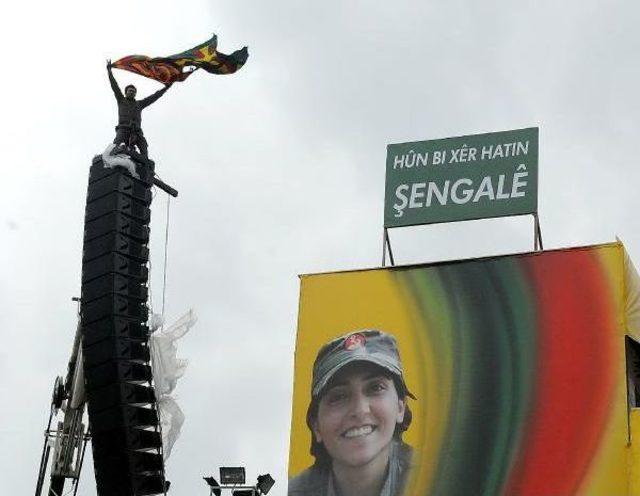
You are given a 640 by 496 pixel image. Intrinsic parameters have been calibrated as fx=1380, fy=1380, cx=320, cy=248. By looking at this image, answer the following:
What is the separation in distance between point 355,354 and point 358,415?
1.56m

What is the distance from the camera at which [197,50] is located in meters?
26.6

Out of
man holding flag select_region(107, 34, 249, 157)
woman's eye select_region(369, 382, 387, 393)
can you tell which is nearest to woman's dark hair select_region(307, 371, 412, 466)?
woman's eye select_region(369, 382, 387, 393)

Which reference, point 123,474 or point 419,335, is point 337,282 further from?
Result: point 123,474

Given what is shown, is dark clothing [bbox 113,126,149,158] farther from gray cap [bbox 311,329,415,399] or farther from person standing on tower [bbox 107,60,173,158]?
gray cap [bbox 311,329,415,399]

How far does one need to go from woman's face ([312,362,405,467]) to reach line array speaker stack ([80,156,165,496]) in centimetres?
1228

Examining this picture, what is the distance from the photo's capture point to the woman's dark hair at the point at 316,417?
33938 mm

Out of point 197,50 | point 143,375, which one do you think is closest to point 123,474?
point 143,375

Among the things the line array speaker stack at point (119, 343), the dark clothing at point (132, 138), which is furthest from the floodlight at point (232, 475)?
the dark clothing at point (132, 138)

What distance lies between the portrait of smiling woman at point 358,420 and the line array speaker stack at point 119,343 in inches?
476

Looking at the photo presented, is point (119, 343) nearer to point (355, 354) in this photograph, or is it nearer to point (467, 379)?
point (467, 379)

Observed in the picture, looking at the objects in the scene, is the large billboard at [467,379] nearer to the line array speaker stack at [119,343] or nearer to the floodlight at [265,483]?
the floodlight at [265,483]

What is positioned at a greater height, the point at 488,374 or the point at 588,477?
the point at 488,374

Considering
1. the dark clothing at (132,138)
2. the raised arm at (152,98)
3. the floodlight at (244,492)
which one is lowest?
the floodlight at (244,492)

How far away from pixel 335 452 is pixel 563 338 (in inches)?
252
